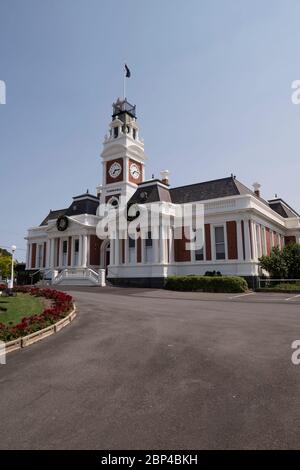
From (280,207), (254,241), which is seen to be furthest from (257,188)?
(254,241)

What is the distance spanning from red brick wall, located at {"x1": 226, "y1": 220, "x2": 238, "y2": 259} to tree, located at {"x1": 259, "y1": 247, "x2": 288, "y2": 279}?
242 centimetres

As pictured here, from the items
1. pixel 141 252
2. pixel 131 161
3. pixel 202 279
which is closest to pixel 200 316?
pixel 202 279

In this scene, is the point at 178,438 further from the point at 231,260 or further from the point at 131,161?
the point at 131,161

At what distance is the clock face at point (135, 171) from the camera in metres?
41.2

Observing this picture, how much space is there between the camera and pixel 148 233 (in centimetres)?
3222

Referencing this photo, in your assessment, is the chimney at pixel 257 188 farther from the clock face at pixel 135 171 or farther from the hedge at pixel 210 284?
the hedge at pixel 210 284

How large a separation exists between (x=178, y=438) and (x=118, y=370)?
2.61m

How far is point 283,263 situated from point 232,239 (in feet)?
15.7

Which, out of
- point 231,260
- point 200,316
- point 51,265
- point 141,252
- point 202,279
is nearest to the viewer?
point 200,316

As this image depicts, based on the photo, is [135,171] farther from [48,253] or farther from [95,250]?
[48,253]

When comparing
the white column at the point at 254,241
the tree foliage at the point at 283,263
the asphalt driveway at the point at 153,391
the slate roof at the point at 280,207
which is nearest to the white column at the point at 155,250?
the white column at the point at 254,241

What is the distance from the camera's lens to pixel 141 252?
32188 millimetres

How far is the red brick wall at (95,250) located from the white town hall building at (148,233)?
0.40ft
